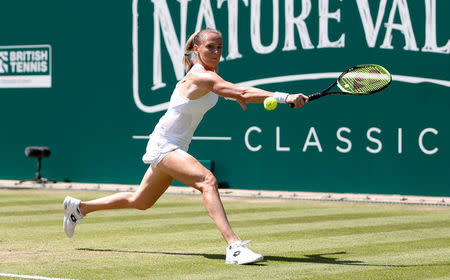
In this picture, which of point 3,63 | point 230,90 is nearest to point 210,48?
point 230,90

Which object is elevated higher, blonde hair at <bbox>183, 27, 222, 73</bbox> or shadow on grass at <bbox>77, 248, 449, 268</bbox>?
blonde hair at <bbox>183, 27, 222, 73</bbox>

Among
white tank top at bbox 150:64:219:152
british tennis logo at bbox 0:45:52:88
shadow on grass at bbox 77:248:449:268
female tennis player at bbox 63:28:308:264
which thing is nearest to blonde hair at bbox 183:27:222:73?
female tennis player at bbox 63:28:308:264

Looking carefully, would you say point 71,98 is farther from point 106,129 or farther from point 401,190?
point 401,190

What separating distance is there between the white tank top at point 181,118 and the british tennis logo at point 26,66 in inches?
447

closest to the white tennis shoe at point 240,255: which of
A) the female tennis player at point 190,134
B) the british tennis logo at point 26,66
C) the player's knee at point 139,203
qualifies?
the female tennis player at point 190,134

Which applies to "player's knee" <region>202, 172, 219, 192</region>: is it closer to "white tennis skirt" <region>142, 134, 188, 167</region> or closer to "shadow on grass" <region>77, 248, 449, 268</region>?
"white tennis skirt" <region>142, 134, 188, 167</region>

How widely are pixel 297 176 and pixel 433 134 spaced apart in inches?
100

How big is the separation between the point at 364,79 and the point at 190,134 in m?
1.65

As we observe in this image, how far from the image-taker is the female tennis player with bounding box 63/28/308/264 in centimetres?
813

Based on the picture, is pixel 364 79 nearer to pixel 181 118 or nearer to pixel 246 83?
pixel 181 118

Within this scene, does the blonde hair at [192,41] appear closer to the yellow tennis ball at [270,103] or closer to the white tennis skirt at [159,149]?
the white tennis skirt at [159,149]

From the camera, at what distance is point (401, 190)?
15.8 m

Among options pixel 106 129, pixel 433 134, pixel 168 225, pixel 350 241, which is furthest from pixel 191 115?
pixel 106 129

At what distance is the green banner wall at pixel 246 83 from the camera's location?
1574 cm
